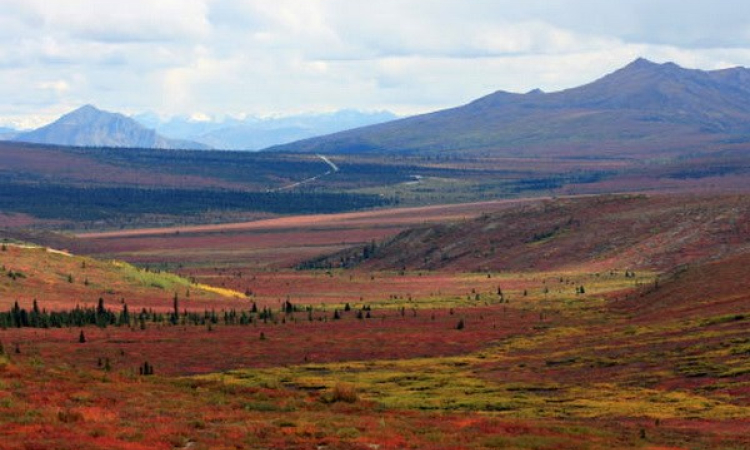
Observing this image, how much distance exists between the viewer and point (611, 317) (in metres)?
91.6

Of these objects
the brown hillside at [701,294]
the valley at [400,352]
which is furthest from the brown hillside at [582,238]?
the brown hillside at [701,294]

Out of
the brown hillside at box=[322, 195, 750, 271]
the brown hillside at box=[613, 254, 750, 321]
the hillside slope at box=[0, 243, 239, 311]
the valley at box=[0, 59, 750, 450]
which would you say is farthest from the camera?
the brown hillside at box=[322, 195, 750, 271]

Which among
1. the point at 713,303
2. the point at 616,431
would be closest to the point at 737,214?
the point at 713,303

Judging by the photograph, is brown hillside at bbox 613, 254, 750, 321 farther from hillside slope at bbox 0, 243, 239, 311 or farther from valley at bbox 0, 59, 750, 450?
hillside slope at bbox 0, 243, 239, 311

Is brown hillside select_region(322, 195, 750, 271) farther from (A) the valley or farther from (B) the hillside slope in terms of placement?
(B) the hillside slope

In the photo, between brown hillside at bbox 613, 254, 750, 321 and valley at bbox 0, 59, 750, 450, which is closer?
valley at bbox 0, 59, 750, 450

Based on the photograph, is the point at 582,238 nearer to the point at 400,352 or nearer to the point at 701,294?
the point at 701,294

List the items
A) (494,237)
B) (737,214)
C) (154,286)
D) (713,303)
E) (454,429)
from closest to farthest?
(454,429), (713,303), (154,286), (737,214), (494,237)

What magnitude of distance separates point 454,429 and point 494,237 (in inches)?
5668

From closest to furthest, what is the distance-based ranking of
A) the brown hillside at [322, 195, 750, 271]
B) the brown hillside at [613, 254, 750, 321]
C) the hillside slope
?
the brown hillside at [613, 254, 750, 321] < the hillside slope < the brown hillside at [322, 195, 750, 271]

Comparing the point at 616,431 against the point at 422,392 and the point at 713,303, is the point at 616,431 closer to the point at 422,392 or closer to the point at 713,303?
the point at 422,392

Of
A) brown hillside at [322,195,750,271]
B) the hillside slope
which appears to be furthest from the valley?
brown hillside at [322,195,750,271]

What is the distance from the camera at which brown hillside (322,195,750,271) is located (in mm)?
151000

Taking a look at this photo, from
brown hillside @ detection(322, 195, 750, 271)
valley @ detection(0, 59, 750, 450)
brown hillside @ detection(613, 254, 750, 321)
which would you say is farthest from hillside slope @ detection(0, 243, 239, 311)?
brown hillside @ detection(322, 195, 750, 271)
